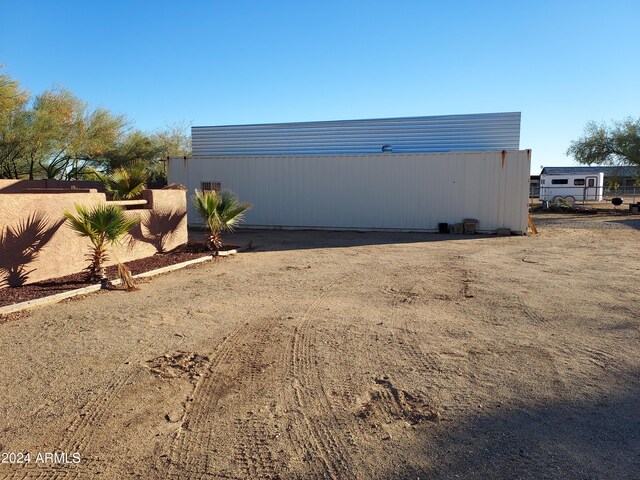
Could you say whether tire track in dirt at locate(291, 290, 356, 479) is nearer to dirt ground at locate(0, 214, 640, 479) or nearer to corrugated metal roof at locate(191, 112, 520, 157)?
dirt ground at locate(0, 214, 640, 479)

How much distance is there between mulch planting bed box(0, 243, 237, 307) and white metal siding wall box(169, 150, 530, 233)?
7.99 m

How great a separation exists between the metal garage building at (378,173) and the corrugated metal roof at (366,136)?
42mm

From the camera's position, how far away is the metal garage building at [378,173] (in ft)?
59.1

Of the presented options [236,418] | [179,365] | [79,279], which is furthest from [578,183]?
[236,418]

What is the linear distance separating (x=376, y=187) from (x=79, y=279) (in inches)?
504

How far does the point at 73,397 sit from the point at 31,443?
0.70 meters

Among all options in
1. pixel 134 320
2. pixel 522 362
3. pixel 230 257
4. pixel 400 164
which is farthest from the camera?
pixel 400 164

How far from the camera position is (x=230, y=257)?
Answer: 1223 cm

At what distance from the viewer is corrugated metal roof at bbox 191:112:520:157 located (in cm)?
1967

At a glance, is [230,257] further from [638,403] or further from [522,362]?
[638,403]

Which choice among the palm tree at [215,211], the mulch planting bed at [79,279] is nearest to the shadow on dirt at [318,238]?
the palm tree at [215,211]

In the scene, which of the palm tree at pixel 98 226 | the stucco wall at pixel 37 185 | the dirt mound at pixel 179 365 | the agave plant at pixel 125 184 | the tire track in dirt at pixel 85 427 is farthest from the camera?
the stucco wall at pixel 37 185

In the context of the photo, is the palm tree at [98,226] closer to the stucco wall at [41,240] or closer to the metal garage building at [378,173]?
the stucco wall at [41,240]

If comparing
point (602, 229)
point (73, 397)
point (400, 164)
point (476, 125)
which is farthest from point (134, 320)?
point (602, 229)
